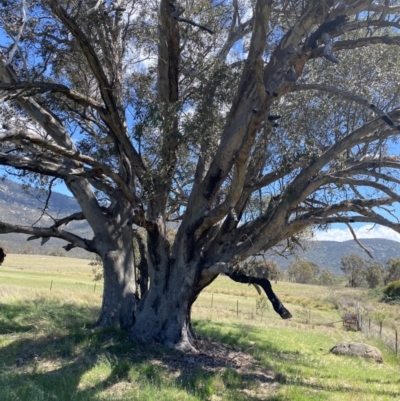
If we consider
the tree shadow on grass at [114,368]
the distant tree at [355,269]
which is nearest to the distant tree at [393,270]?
the distant tree at [355,269]

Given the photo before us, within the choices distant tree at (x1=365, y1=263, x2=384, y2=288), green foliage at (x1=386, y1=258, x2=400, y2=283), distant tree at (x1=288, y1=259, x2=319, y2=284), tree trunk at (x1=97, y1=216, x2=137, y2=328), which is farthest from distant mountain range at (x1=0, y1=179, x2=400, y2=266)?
distant tree at (x1=365, y1=263, x2=384, y2=288)

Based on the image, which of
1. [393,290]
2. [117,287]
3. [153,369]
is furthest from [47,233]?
[393,290]

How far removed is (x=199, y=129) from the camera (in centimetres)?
961

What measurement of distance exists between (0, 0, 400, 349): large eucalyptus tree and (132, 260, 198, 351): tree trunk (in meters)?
0.03

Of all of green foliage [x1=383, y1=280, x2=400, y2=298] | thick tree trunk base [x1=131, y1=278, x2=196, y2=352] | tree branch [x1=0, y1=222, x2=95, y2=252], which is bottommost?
thick tree trunk base [x1=131, y1=278, x2=196, y2=352]

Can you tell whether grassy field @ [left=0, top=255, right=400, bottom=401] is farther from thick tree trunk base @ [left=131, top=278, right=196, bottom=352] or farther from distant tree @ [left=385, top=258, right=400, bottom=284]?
distant tree @ [left=385, top=258, right=400, bottom=284]

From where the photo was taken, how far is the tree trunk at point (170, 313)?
393 inches

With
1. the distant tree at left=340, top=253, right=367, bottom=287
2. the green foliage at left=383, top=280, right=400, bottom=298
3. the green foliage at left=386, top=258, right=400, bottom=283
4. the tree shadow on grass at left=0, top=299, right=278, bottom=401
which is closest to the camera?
the tree shadow on grass at left=0, top=299, right=278, bottom=401

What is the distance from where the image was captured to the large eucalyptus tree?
8695mm

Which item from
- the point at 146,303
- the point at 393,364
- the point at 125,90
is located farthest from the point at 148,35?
the point at 393,364

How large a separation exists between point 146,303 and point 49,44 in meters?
5.74

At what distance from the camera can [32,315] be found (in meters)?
12.0

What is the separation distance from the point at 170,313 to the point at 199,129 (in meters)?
3.69

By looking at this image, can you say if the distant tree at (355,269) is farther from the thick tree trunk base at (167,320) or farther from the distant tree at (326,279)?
the thick tree trunk base at (167,320)
